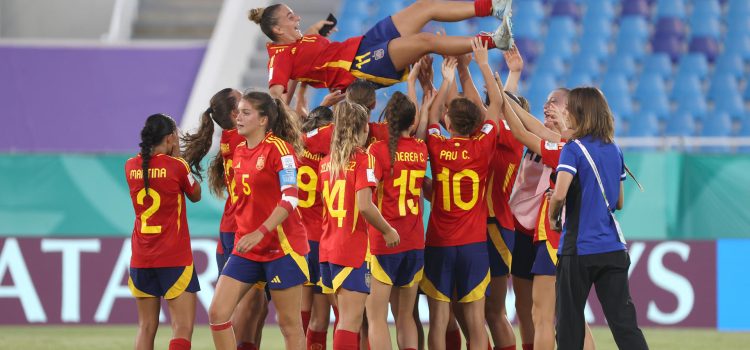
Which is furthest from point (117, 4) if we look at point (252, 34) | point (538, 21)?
point (538, 21)

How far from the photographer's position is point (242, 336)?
25.9 feet

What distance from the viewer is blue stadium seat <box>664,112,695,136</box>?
56.6 ft

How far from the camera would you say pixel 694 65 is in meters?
18.2

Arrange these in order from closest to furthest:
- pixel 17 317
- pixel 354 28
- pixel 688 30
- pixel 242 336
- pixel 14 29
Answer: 1. pixel 242 336
2. pixel 17 317
3. pixel 354 28
4. pixel 688 30
5. pixel 14 29

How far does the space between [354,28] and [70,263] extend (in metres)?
7.12

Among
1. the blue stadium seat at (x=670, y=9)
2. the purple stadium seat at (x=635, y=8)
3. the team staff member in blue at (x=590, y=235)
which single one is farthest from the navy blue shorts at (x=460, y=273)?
the blue stadium seat at (x=670, y=9)

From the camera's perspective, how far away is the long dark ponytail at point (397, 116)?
7355 mm

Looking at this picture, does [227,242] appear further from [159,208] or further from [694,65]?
[694,65]

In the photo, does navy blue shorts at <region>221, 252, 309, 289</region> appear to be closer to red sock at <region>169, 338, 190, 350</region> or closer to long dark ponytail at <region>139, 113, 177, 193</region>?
red sock at <region>169, 338, 190, 350</region>

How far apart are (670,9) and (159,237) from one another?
13029 mm

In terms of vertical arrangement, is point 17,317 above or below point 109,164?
below

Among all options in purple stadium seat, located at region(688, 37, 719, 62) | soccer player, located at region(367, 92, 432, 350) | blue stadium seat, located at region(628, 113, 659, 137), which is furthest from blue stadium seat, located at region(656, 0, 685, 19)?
soccer player, located at region(367, 92, 432, 350)

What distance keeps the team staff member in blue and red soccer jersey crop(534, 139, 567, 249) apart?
2.15 ft

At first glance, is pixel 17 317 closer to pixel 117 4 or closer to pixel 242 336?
pixel 242 336
